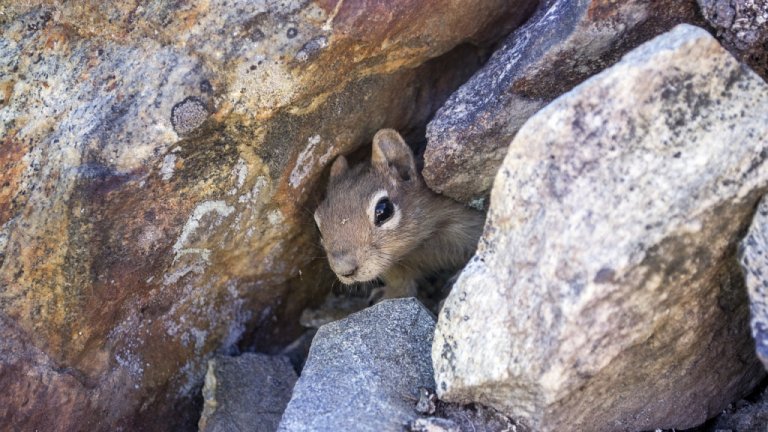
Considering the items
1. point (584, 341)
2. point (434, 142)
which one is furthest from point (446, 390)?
point (434, 142)

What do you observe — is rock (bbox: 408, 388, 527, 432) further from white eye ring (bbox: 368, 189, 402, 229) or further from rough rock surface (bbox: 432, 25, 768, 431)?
white eye ring (bbox: 368, 189, 402, 229)

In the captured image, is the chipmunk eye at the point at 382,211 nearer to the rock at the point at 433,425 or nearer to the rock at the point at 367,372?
the rock at the point at 367,372

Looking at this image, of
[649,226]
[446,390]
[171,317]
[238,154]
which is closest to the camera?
[649,226]

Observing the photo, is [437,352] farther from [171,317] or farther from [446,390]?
[171,317]

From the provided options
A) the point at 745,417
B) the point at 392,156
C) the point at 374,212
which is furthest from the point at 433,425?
the point at 392,156

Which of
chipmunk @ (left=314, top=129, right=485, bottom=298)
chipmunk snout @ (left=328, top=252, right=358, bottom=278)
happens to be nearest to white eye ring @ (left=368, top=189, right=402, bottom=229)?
chipmunk @ (left=314, top=129, right=485, bottom=298)

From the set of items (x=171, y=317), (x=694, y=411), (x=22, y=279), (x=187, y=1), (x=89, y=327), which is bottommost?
(x=694, y=411)

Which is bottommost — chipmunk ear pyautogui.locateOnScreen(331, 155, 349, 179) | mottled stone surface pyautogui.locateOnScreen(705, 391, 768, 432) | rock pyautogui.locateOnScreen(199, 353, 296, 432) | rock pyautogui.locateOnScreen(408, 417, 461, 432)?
mottled stone surface pyautogui.locateOnScreen(705, 391, 768, 432)

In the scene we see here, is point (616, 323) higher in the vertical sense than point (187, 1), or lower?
lower
